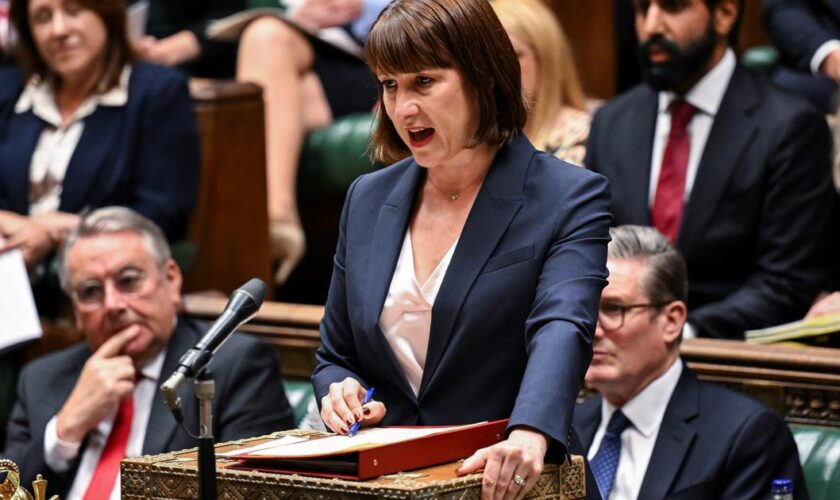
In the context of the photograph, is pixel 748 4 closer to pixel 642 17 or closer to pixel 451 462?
pixel 642 17

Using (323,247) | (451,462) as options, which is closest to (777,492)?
(451,462)

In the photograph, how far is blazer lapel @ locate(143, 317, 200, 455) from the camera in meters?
3.44

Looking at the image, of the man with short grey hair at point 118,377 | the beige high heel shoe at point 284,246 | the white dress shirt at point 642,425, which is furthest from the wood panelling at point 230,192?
the white dress shirt at point 642,425

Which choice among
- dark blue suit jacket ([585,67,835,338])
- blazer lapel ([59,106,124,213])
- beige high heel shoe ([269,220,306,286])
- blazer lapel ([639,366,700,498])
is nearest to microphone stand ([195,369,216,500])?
blazer lapel ([639,366,700,498])

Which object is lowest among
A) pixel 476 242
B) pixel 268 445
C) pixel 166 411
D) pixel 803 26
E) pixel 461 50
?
pixel 166 411

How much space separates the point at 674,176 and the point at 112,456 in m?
1.54

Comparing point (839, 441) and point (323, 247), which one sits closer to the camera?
point (839, 441)

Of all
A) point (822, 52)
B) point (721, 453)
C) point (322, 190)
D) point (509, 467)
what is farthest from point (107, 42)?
point (509, 467)

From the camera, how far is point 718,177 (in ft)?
12.6

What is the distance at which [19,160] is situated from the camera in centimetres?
441

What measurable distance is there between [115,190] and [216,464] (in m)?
2.41

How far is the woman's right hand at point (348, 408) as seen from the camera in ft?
6.94

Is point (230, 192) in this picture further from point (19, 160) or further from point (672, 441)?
point (672, 441)

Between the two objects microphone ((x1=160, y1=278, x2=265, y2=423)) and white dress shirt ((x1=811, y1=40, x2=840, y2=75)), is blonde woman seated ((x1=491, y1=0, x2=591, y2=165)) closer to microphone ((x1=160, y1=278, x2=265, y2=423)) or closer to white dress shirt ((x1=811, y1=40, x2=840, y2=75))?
white dress shirt ((x1=811, y1=40, x2=840, y2=75))
